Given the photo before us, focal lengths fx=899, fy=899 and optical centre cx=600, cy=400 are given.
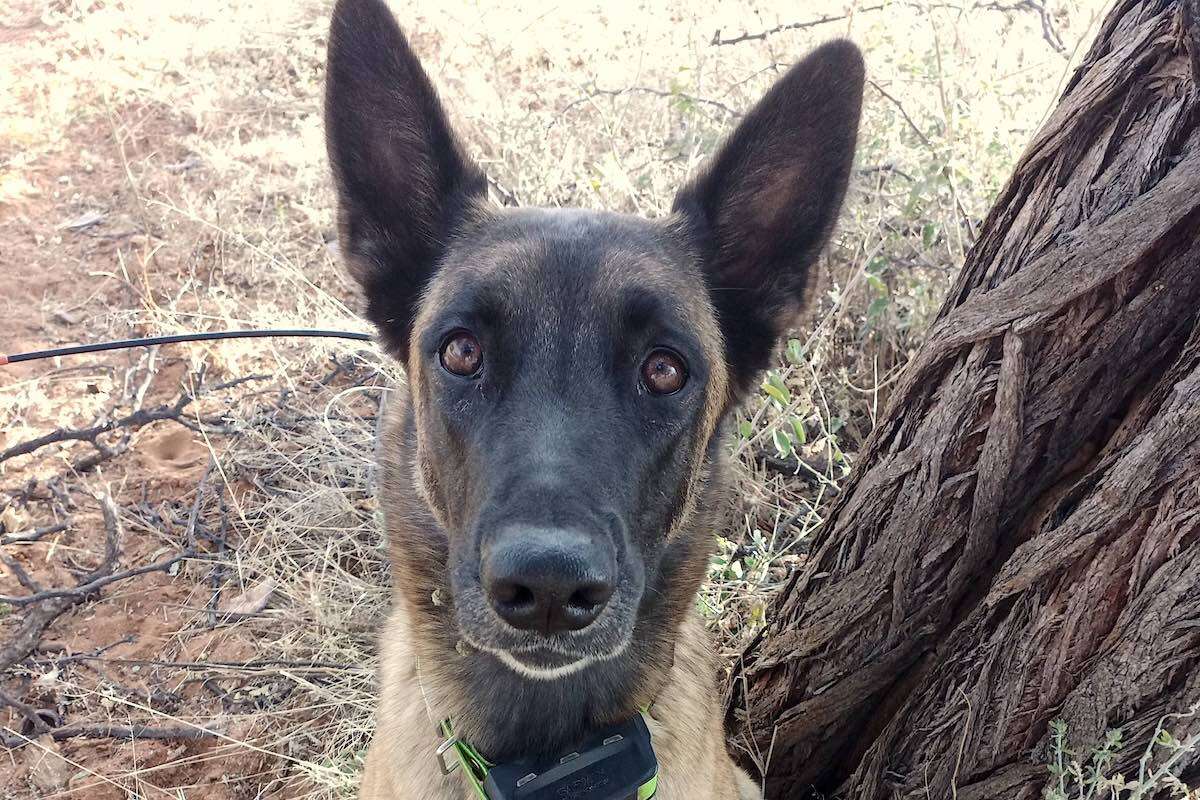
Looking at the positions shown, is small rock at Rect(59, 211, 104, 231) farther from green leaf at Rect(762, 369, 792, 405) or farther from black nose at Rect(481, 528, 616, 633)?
black nose at Rect(481, 528, 616, 633)

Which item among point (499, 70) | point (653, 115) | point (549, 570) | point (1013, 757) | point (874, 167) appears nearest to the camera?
point (549, 570)

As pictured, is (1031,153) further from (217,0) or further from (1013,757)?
(217,0)

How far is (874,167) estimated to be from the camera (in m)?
4.50

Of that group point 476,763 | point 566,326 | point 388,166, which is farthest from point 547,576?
point 388,166

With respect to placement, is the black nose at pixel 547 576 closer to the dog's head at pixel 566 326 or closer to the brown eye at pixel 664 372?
the dog's head at pixel 566 326

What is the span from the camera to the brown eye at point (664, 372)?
7.75ft

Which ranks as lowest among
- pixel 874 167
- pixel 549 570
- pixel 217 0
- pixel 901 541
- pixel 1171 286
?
pixel 217 0

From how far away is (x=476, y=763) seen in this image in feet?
7.63

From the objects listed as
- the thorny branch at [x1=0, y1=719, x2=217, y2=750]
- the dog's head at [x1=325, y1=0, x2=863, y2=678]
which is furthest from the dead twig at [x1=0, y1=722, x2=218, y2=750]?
the dog's head at [x1=325, y1=0, x2=863, y2=678]

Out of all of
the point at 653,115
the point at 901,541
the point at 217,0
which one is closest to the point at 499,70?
the point at 653,115

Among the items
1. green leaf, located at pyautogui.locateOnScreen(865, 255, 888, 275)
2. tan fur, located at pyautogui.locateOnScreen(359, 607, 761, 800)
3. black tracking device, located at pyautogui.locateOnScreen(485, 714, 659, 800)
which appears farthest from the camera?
green leaf, located at pyautogui.locateOnScreen(865, 255, 888, 275)

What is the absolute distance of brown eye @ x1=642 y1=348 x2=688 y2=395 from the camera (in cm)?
236

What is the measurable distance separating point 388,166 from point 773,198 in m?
1.12

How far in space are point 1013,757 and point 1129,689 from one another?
443 millimetres
